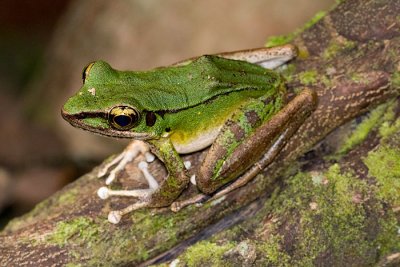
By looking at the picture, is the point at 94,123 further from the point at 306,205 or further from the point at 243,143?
the point at 306,205

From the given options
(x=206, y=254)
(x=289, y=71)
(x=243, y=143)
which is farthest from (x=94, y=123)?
(x=289, y=71)

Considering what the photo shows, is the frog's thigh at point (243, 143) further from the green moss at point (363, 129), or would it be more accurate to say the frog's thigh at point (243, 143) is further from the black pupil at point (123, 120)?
the black pupil at point (123, 120)

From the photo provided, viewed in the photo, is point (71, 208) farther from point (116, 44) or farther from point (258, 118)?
point (116, 44)

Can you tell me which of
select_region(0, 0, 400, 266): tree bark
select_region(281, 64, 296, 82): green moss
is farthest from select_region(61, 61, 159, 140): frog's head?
select_region(281, 64, 296, 82): green moss

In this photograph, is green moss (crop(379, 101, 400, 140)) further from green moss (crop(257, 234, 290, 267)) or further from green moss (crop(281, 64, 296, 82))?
green moss (crop(257, 234, 290, 267))

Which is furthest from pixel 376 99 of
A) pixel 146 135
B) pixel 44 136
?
pixel 44 136

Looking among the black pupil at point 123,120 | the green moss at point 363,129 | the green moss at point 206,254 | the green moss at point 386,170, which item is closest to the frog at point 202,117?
the black pupil at point 123,120
